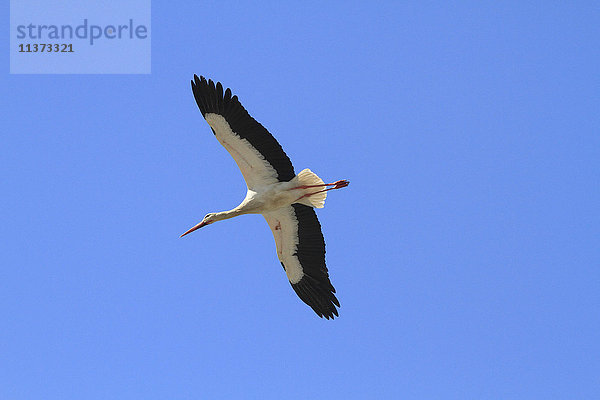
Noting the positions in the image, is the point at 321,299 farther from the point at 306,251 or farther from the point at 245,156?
the point at 245,156

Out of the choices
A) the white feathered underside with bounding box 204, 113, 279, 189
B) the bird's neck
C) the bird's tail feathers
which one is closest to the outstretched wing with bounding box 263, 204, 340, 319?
the bird's tail feathers

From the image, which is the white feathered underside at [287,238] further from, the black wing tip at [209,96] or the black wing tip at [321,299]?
the black wing tip at [209,96]

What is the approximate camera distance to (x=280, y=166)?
1235cm

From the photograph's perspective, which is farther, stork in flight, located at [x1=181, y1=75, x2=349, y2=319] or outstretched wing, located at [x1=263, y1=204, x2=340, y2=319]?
outstretched wing, located at [x1=263, y1=204, x2=340, y2=319]

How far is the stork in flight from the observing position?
38.6 feet

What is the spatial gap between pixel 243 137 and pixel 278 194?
1074 mm

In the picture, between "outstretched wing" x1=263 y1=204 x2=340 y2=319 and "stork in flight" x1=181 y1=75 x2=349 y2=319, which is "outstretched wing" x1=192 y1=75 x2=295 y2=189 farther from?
"outstretched wing" x1=263 y1=204 x2=340 y2=319

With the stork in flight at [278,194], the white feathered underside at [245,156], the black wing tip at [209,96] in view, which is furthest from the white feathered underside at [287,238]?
the black wing tip at [209,96]

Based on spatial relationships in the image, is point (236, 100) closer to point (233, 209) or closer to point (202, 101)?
point (202, 101)

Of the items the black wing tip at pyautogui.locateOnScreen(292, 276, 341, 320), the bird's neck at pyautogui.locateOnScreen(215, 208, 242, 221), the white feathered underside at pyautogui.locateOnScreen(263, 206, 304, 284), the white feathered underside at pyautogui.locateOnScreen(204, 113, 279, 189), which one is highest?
the white feathered underside at pyautogui.locateOnScreen(204, 113, 279, 189)

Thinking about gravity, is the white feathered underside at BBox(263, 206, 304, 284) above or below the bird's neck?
below

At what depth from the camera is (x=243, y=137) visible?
11969mm

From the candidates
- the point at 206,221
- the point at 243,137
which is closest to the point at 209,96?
the point at 243,137

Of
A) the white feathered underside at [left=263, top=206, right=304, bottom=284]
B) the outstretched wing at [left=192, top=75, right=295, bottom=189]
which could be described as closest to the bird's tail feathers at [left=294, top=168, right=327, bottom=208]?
the outstretched wing at [left=192, top=75, right=295, bottom=189]
